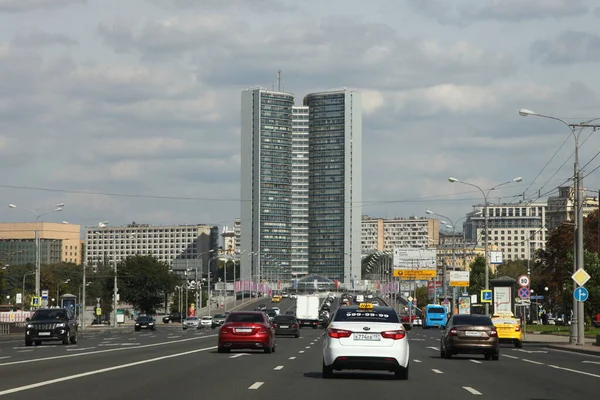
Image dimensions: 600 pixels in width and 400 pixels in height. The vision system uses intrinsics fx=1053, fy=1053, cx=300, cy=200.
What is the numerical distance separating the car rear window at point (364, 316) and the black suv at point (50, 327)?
2662cm

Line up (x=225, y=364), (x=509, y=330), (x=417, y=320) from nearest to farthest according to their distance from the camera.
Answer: (x=225, y=364) → (x=509, y=330) → (x=417, y=320)

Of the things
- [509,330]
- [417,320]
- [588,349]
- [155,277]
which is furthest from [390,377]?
[155,277]

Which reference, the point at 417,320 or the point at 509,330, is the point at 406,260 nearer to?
the point at 417,320

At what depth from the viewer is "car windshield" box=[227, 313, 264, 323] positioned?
3478 cm

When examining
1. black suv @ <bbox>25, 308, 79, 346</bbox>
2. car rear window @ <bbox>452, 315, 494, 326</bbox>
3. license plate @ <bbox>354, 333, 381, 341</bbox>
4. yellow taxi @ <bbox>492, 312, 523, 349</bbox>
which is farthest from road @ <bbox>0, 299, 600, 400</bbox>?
yellow taxi @ <bbox>492, 312, 523, 349</bbox>

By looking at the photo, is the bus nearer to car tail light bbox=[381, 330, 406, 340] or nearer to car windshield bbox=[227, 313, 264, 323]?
car windshield bbox=[227, 313, 264, 323]

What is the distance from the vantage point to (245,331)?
35031mm

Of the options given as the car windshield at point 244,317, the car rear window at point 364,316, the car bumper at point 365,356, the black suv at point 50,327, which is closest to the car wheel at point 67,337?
the black suv at point 50,327

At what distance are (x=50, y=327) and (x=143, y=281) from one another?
101 meters

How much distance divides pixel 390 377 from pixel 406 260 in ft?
333

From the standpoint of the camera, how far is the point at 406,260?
124250mm

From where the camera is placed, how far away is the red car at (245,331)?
34.9 m

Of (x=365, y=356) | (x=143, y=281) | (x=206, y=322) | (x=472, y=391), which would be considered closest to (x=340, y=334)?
(x=365, y=356)

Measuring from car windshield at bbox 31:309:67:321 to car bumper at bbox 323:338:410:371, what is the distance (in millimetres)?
28165
